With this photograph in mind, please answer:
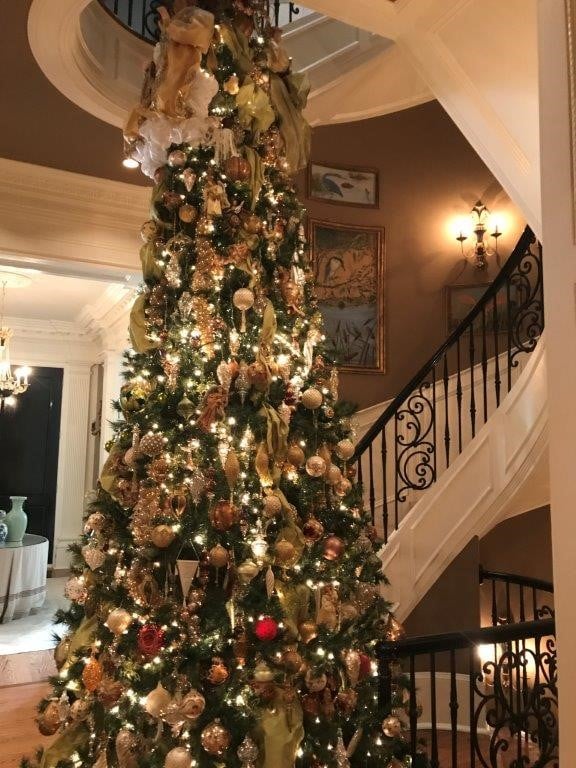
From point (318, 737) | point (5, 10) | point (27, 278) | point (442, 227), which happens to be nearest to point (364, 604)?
point (318, 737)

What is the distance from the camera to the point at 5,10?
10.5 feet

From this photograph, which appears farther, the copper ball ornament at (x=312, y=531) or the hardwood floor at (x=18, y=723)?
the hardwood floor at (x=18, y=723)

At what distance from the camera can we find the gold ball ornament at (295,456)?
2217 millimetres

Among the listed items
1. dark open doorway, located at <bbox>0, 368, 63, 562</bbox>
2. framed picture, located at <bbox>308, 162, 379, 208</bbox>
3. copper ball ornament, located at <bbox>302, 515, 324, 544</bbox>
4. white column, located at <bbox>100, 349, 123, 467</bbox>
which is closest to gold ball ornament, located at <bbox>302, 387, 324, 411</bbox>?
copper ball ornament, located at <bbox>302, 515, 324, 544</bbox>

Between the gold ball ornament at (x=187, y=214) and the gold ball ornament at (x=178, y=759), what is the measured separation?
1805mm

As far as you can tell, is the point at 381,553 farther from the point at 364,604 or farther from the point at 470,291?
the point at 470,291

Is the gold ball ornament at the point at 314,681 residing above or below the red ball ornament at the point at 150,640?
below

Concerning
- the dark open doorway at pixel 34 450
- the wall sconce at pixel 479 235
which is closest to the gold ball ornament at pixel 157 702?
the wall sconce at pixel 479 235

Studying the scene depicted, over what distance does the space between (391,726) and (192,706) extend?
31.4 inches

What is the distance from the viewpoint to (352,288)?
18.9 feet

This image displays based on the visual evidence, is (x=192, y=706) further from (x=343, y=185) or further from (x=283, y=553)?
(x=343, y=185)

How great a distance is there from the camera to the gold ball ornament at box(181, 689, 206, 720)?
1.88 metres

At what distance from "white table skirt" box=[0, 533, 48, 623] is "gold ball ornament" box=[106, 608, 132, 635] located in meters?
4.74

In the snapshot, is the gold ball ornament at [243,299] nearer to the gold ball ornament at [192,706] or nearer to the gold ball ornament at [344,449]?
the gold ball ornament at [344,449]
